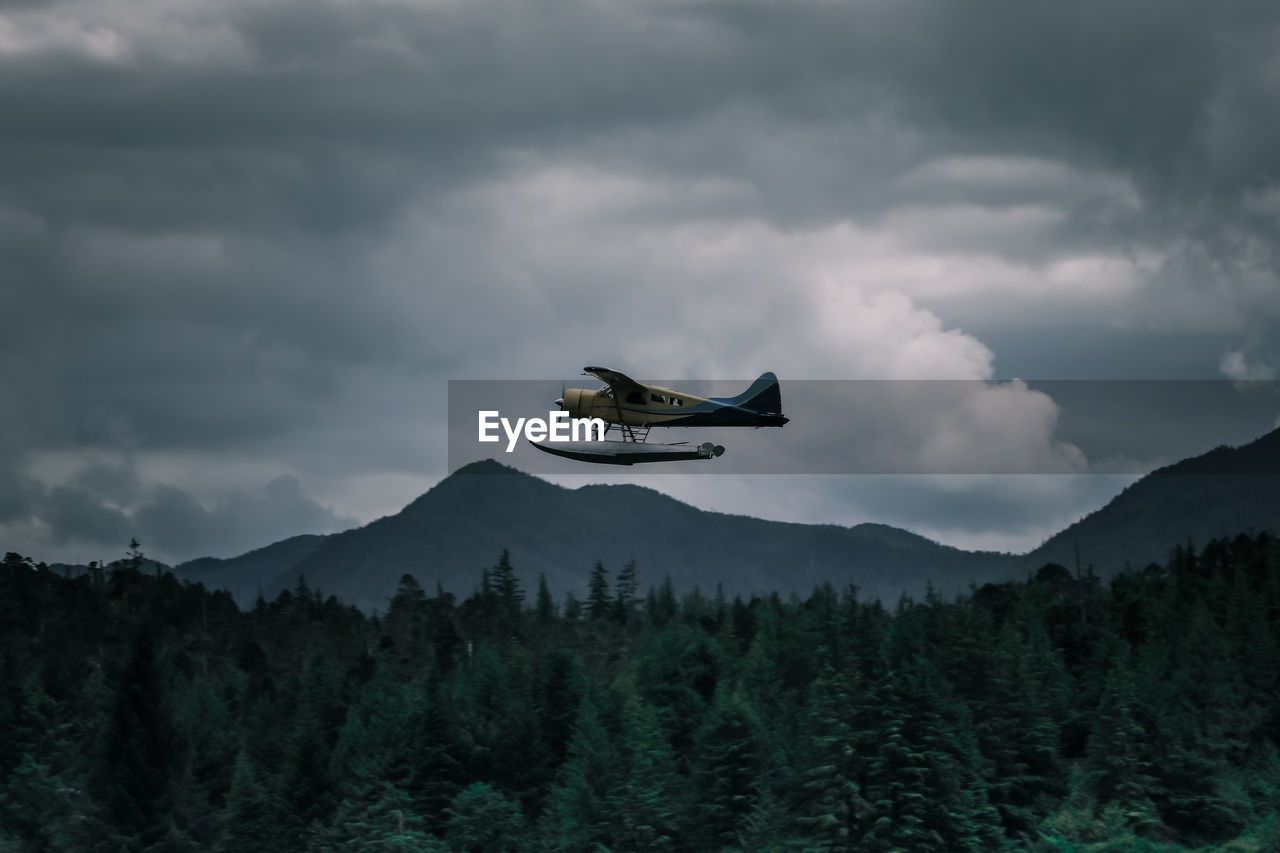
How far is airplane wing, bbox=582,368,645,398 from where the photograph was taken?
186 feet

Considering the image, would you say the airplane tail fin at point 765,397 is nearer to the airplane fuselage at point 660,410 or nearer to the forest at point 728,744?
the airplane fuselage at point 660,410

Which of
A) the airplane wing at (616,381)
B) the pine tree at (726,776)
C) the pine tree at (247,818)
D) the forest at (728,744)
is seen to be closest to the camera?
the airplane wing at (616,381)

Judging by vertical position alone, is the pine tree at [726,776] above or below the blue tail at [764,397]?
below

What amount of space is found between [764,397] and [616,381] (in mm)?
6042

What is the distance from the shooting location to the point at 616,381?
57.4 metres

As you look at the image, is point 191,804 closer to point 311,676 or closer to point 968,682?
point 311,676

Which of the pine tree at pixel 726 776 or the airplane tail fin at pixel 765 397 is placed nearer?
the airplane tail fin at pixel 765 397

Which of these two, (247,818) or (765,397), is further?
(247,818)

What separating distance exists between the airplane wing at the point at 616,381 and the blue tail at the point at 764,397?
13.5ft

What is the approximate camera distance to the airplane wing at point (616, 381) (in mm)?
56812

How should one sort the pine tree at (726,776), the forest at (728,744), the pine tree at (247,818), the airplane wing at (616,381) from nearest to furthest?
the airplane wing at (616,381)
the pine tree at (726,776)
the forest at (728,744)
the pine tree at (247,818)

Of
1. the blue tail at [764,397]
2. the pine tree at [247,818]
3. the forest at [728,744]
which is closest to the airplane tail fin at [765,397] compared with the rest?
the blue tail at [764,397]

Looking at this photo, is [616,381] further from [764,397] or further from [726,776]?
[726,776]

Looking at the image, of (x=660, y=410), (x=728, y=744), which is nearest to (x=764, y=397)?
(x=660, y=410)
